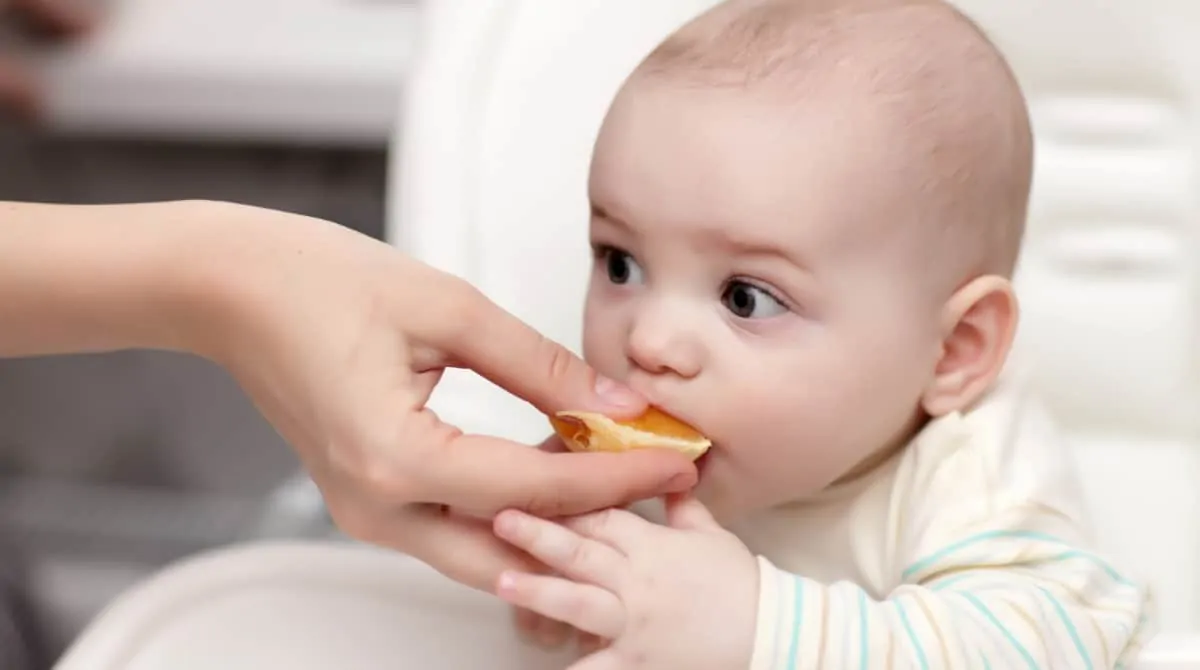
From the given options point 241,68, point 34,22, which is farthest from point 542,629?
point 34,22

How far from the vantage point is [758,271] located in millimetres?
622

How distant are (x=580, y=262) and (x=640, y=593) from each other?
1.12 feet

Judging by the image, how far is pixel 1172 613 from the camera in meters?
0.91

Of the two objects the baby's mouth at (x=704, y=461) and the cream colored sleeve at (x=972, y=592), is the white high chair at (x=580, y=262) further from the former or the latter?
the baby's mouth at (x=704, y=461)

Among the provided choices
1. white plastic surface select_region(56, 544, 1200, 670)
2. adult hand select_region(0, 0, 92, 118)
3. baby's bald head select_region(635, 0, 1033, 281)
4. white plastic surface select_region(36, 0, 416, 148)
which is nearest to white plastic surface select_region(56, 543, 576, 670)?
white plastic surface select_region(56, 544, 1200, 670)

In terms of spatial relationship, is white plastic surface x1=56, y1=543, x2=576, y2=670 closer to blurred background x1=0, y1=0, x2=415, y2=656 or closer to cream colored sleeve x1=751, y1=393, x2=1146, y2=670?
cream colored sleeve x1=751, y1=393, x2=1146, y2=670

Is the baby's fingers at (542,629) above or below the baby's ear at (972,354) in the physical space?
below

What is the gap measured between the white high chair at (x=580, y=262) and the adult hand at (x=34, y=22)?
1.75ft

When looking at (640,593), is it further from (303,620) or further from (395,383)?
(303,620)

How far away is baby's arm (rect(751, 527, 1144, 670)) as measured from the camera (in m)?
0.57

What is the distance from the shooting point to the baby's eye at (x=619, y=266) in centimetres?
66

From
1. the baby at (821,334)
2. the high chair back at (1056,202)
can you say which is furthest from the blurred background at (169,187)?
the baby at (821,334)

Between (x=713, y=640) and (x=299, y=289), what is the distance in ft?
0.76

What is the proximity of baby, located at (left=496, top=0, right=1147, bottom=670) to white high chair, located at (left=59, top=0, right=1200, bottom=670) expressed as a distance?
112 millimetres
